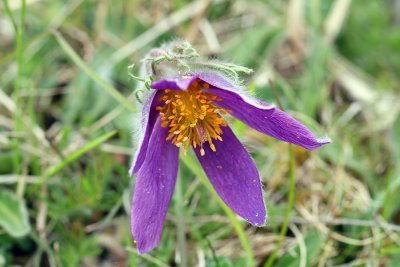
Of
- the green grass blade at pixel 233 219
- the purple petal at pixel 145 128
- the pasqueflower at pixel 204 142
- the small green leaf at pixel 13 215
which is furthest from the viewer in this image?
the small green leaf at pixel 13 215

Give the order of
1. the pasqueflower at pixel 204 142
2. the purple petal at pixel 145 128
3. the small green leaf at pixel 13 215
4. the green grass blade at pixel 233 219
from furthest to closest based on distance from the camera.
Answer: the small green leaf at pixel 13 215, the green grass blade at pixel 233 219, the pasqueflower at pixel 204 142, the purple petal at pixel 145 128

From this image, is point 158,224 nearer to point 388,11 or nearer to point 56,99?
point 56,99

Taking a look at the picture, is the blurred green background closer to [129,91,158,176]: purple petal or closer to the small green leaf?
the small green leaf

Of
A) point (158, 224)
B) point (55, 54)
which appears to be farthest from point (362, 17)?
point (158, 224)

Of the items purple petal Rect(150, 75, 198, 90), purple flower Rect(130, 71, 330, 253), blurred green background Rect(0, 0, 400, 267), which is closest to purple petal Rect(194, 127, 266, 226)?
purple flower Rect(130, 71, 330, 253)

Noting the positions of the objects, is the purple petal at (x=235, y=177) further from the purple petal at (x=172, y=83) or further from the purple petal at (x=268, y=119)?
the purple petal at (x=172, y=83)

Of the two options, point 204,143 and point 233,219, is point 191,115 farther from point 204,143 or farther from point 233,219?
point 233,219

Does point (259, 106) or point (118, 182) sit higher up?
point (259, 106)

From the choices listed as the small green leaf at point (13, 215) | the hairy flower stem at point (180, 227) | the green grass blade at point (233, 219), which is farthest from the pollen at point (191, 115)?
the small green leaf at point (13, 215)
